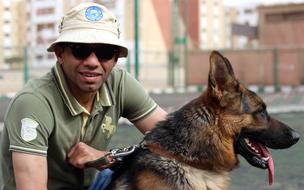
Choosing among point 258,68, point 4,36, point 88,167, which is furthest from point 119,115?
point 258,68

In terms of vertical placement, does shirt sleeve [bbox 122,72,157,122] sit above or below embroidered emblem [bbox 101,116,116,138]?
above

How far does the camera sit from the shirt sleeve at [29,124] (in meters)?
2.96

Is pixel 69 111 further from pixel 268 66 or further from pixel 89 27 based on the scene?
pixel 268 66

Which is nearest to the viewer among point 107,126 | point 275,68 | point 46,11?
point 107,126

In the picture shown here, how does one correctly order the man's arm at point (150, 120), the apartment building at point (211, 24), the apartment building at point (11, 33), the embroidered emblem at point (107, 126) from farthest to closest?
the apartment building at point (211, 24) → the apartment building at point (11, 33) → the man's arm at point (150, 120) → the embroidered emblem at point (107, 126)

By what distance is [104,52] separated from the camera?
3.13 metres

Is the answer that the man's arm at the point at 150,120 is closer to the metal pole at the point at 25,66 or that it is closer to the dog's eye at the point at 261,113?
the dog's eye at the point at 261,113

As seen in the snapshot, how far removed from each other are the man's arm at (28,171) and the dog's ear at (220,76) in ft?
3.06

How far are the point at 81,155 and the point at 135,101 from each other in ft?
1.81

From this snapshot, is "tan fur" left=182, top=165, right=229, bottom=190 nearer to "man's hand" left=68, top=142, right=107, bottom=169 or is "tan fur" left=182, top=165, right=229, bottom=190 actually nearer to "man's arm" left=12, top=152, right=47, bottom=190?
"man's hand" left=68, top=142, right=107, bottom=169

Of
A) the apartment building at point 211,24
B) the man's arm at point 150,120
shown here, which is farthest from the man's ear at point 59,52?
the apartment building at point 211,24

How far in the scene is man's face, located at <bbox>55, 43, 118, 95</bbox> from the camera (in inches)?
121

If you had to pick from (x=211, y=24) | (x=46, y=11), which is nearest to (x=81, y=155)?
(x=46, y=11)

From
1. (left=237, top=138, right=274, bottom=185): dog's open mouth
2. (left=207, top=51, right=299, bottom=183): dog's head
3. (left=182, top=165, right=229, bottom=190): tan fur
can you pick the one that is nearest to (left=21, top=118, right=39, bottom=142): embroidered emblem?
(left=182, top=165, right=229, bottom=190): tan fur
